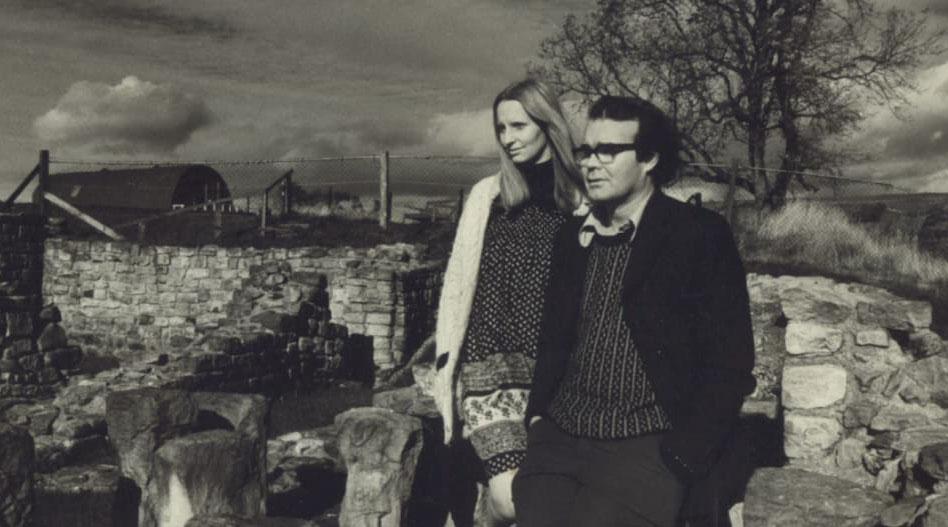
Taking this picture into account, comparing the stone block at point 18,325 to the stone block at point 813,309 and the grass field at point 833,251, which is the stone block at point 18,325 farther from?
the stone block at point 813,309

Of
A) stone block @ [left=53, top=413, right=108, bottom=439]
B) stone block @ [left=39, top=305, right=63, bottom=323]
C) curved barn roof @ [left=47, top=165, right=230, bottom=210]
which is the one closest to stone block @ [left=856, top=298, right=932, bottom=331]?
stone block @ [left=53, top=413, right=108, bottom=439]

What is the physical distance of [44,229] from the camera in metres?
17.7

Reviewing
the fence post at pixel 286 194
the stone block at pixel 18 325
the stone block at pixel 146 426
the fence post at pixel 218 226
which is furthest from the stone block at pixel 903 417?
the fence post at pixel 286 194

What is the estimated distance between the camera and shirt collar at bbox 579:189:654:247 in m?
3.01

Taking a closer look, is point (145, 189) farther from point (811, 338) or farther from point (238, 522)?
point (238, 522)

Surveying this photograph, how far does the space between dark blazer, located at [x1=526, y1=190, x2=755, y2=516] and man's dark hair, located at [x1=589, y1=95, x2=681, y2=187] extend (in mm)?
135

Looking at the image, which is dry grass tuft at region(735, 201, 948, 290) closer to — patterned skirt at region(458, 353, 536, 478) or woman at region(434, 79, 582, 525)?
woman at region(434, 79, 582, 525)

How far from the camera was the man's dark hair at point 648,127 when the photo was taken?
2938 millimetres

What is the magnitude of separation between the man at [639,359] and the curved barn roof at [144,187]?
22161 millimetres

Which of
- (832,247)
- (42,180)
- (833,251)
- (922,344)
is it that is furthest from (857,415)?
(42,180)

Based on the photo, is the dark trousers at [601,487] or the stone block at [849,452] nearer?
the dark trousers at [601,487]

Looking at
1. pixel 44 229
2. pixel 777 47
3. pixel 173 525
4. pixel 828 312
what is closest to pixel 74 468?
pixel 173 525

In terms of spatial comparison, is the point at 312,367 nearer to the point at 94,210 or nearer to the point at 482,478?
the point at 482,478

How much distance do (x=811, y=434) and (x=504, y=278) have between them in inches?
101
